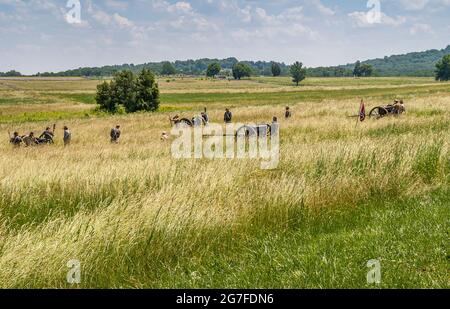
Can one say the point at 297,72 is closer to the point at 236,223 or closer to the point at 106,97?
the point at 106,97

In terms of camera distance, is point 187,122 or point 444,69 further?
point 444,69

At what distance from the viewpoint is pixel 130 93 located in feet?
205

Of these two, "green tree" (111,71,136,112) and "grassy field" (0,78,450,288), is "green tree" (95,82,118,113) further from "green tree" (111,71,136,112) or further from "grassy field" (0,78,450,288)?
"grassy field" (0,78,450,288)

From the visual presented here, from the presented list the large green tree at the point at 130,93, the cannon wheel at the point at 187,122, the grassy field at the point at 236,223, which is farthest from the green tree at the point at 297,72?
the grassy field at the point at 236,223

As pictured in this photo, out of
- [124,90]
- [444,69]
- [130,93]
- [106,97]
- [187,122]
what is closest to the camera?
[187,122]

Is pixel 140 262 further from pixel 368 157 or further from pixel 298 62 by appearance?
pixel 298 62

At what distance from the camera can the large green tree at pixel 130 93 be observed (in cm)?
6212

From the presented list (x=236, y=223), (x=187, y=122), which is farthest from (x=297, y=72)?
(x=236, y=223)

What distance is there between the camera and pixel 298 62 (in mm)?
171750

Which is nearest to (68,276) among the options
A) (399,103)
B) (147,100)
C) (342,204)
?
(342,204)

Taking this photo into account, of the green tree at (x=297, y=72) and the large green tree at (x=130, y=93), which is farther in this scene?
the green tree at (x=297, y=72)

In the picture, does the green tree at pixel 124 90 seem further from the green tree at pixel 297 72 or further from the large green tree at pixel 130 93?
the green tree at pixel 297 72

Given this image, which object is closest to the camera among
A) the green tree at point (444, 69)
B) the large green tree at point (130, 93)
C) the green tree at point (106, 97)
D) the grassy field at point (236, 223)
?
the grassy field at point (236, 223)

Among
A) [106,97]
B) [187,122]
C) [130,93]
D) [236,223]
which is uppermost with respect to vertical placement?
[236,223]
